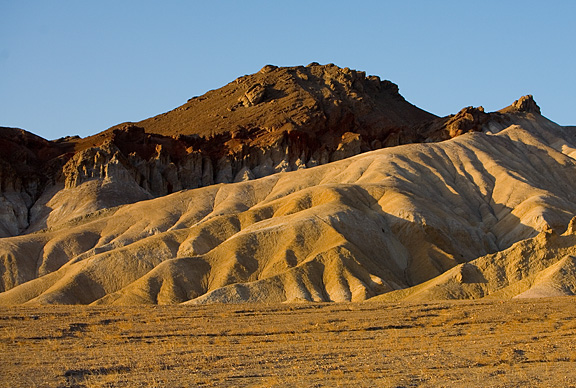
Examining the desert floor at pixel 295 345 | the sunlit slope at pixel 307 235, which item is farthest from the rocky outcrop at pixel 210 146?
the desert floor at pixel 295 345

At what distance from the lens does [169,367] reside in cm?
3619

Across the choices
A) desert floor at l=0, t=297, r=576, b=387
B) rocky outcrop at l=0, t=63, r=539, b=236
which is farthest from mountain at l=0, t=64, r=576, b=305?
desert floor at l=0, t=297, r=576, b=387

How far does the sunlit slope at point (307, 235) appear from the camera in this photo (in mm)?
86562

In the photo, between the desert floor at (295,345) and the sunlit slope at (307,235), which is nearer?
the desert floor at (295,345)

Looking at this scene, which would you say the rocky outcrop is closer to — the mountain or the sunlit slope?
the mountain

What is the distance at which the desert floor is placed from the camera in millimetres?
34438

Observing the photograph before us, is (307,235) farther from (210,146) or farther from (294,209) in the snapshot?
(210,146)

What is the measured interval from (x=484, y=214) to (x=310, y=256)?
4062cm

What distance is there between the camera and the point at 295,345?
4206cm

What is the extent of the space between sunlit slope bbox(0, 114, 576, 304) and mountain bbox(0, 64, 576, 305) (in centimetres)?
24

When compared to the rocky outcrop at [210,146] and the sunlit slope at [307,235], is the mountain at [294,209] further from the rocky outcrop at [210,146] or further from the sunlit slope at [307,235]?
the rocky outcrop at [210,146]

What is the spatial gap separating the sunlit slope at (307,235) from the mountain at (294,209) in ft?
0.77

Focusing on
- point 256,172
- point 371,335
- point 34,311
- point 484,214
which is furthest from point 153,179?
point 371,335

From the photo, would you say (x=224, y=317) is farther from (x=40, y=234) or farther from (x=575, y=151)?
(x=575, y=151)
